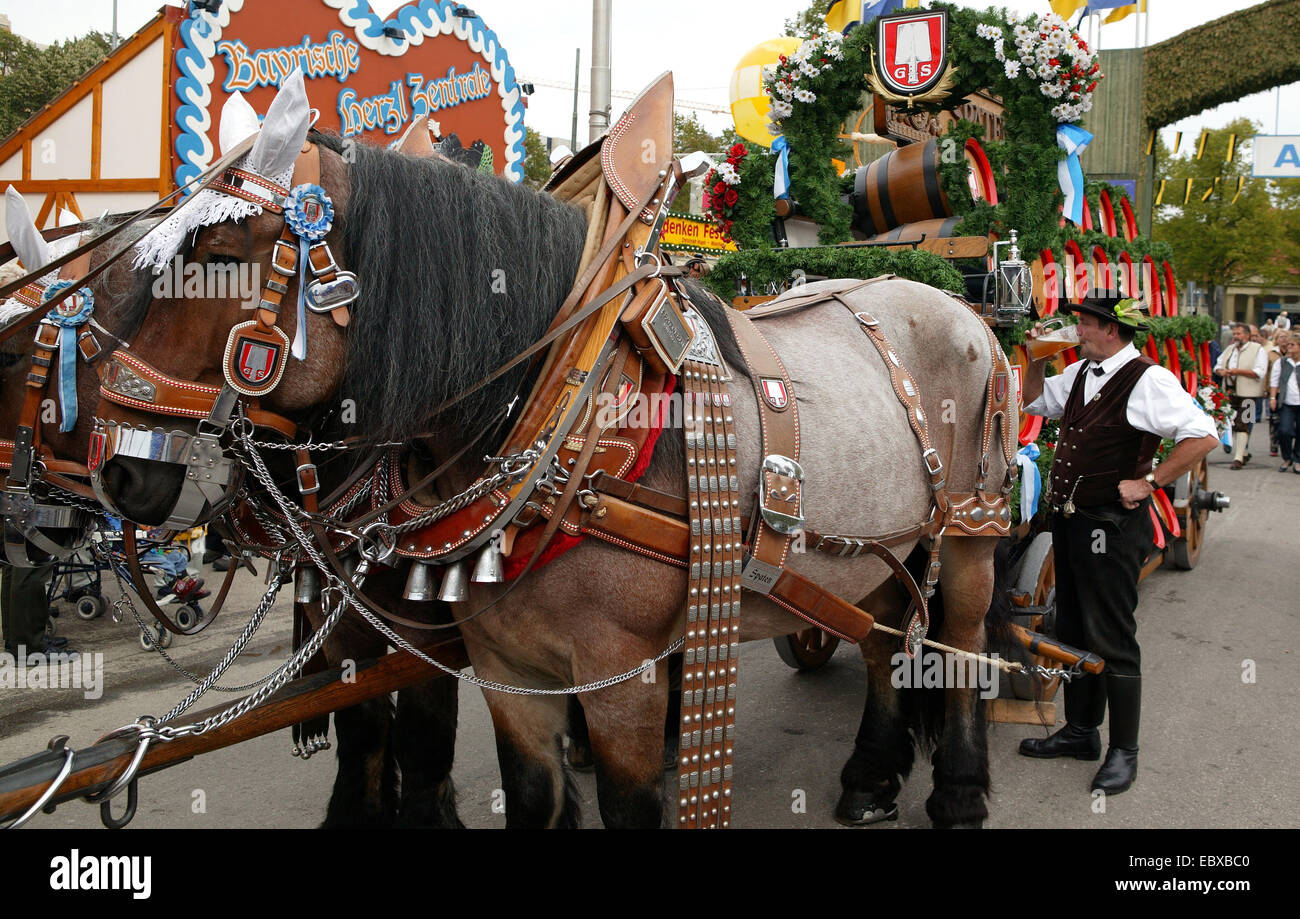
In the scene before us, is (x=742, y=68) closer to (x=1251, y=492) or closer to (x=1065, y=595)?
(x=1251, y=492)

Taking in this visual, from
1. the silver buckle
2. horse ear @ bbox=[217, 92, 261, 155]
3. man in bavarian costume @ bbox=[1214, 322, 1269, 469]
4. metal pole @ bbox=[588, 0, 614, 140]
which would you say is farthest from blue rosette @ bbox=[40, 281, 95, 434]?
man in bavarian costume @ bbox=[1214, 322, 1269, 469]

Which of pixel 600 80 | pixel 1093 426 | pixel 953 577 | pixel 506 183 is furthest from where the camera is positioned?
pixel 600 80

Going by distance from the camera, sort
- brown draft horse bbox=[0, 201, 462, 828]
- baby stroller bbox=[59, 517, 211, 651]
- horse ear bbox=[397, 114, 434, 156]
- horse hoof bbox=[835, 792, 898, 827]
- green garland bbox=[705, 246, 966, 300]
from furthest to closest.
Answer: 1. baby stroller bbox=[59, 517, 211, 651]
2. green garland bbox=[705, 246, 966, 300]
3. horse hoof bbox=[835, 792, 898, 827]
4. brown draft horse bbox=[0, 201, 462, 828]
5. horse ear bbox=[397, 114, 434, 156]

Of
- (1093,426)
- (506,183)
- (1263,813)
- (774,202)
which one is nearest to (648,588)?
(506,183)

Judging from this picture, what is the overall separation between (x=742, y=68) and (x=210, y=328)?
10.1m

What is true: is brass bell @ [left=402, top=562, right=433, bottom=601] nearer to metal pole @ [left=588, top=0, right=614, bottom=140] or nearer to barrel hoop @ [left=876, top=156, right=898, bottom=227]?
barrel hoop @ [left=876, top=156, right=898, bottom=227]

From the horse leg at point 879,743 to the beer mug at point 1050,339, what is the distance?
1.47 metres

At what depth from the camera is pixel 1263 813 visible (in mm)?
3379

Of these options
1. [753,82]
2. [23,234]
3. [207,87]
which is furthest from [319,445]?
[753,82]

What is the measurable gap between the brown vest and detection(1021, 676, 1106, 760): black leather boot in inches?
30.6

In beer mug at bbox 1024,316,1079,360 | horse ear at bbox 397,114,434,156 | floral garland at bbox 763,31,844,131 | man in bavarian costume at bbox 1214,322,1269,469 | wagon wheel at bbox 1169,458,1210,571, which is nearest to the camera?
horse ear at bbox 397,114,434,156

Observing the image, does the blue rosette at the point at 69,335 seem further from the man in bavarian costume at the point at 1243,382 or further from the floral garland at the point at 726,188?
the man in bavarian costume at the point at 1243,382

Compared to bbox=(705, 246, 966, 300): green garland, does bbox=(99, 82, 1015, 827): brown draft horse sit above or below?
below

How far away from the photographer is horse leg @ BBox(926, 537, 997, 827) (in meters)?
3.26
